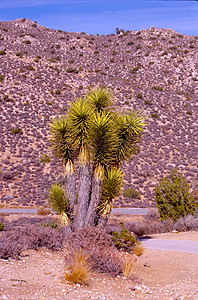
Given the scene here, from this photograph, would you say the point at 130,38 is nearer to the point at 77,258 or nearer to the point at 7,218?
the point at 7,218

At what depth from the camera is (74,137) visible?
1174 centimetres

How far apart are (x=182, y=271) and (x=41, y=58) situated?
49521 millimetres

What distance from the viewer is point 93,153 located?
11.4 meters

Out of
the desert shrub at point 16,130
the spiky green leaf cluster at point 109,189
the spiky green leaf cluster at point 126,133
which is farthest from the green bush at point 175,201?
the desert shrub at point 16,130

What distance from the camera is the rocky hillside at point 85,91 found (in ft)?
112

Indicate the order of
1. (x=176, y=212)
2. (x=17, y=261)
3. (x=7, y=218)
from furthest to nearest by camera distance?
(x=7, y=218), (x=176, y=212), (x=17, y=261)

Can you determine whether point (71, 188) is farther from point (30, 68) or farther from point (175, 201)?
point (30, 68)

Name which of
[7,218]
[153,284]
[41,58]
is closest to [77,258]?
[153,284]

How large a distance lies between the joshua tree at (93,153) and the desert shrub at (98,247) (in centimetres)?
93

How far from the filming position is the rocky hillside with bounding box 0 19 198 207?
34219 mm

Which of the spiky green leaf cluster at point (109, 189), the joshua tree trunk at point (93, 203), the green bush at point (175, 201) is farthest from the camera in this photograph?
the green bush at point (175, 201)

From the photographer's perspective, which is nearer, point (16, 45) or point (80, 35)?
point (16, 45)

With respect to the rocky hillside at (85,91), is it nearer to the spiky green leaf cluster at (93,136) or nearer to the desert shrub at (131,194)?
the desert shrub at (131,194)

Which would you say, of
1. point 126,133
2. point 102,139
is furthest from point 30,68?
point 102,139
